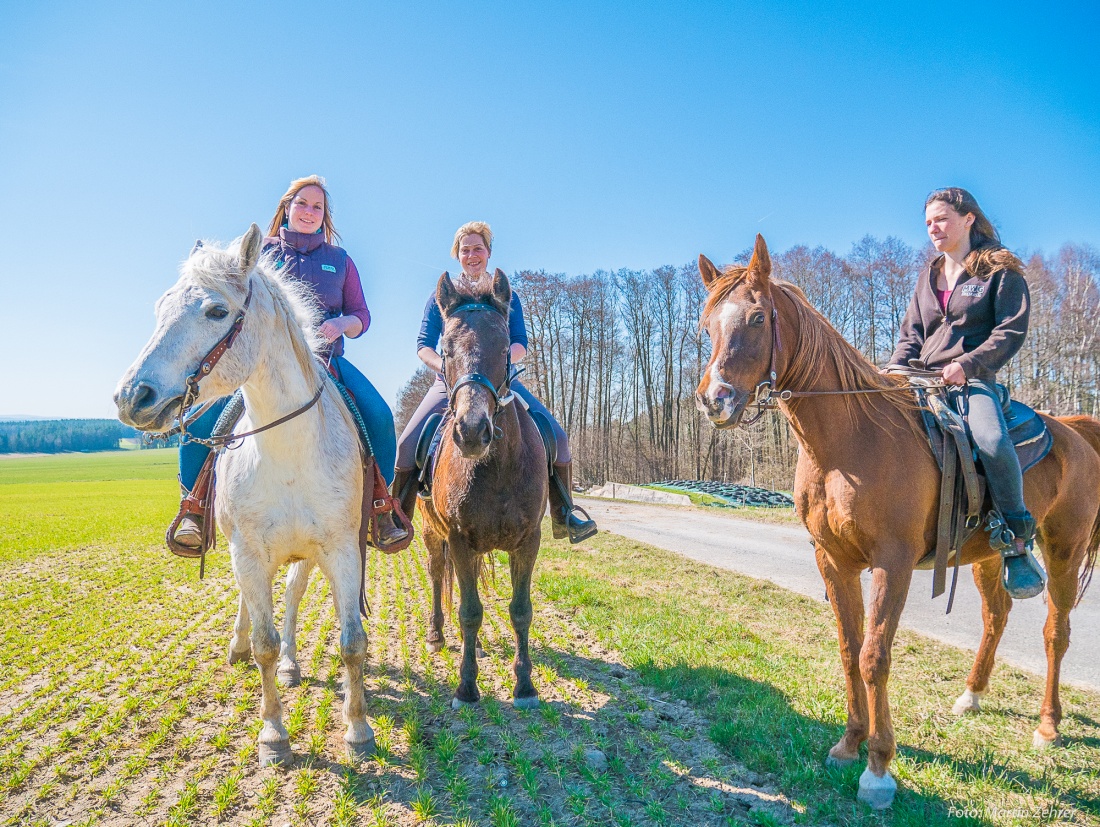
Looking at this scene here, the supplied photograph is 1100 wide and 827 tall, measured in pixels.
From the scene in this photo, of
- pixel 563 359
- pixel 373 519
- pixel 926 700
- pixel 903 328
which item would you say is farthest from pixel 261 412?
pixel 563 359

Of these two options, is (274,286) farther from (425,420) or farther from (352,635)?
(352,635)

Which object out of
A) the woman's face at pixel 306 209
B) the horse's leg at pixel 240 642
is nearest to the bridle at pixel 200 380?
the woman's face at pixel 306 209

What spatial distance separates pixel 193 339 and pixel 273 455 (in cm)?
90

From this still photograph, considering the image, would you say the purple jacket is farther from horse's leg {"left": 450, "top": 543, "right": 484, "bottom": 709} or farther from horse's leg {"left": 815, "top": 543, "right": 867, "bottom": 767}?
horse's leg {"left": 815, "top": 543, "right": 867, "bottom": 767}

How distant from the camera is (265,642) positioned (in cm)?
393

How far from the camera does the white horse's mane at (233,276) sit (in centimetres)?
320

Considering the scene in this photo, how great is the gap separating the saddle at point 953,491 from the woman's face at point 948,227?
112cm

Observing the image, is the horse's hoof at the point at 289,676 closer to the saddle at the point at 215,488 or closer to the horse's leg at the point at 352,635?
the saddle at the point at 215,488

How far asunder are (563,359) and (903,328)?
38.8 m

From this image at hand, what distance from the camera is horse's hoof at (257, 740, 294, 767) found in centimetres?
385

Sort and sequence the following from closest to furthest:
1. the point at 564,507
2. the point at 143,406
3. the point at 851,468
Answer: the point at 143,406 → the point at 851,468 → the point at 564,507

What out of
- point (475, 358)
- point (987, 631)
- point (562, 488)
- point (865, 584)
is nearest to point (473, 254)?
point (475, 358)

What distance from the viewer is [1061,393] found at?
2475cm

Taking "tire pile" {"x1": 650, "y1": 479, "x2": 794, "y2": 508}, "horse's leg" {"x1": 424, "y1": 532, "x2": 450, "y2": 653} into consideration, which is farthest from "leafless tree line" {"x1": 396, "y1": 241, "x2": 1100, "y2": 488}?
"horse's leg" {"x1": 424, "y1": 532, "x2": 450, "y2": 653}
